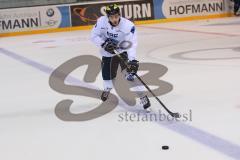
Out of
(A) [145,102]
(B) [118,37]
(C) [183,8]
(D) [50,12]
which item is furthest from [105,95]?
(C) [183,8]

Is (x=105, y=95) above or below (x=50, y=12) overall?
below

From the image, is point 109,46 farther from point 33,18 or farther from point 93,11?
point 93,11

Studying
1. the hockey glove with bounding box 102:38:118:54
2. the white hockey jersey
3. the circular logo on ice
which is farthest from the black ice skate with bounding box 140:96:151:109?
the circular logo on ice

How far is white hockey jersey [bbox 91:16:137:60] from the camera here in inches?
219

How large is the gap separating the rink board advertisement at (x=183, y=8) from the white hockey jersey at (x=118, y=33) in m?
13.8

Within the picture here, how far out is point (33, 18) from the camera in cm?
1800

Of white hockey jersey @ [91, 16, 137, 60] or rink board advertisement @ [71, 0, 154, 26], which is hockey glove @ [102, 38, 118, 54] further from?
rink board advertisement @ [71, 0, 154, 26]

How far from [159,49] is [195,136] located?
7081mm

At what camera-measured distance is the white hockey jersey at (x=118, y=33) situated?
5.55 meters

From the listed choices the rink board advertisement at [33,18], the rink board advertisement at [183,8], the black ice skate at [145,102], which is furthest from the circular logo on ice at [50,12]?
the black ice skate at [145,102]

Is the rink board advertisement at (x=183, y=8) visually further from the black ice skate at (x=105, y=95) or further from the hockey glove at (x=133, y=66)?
the hockey glove at (x=133, y=66)

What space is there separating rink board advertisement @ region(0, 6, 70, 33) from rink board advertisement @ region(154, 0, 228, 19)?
3.47m

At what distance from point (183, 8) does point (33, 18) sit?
5621 millimetres

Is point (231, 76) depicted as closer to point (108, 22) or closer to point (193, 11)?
point (108, 22)
